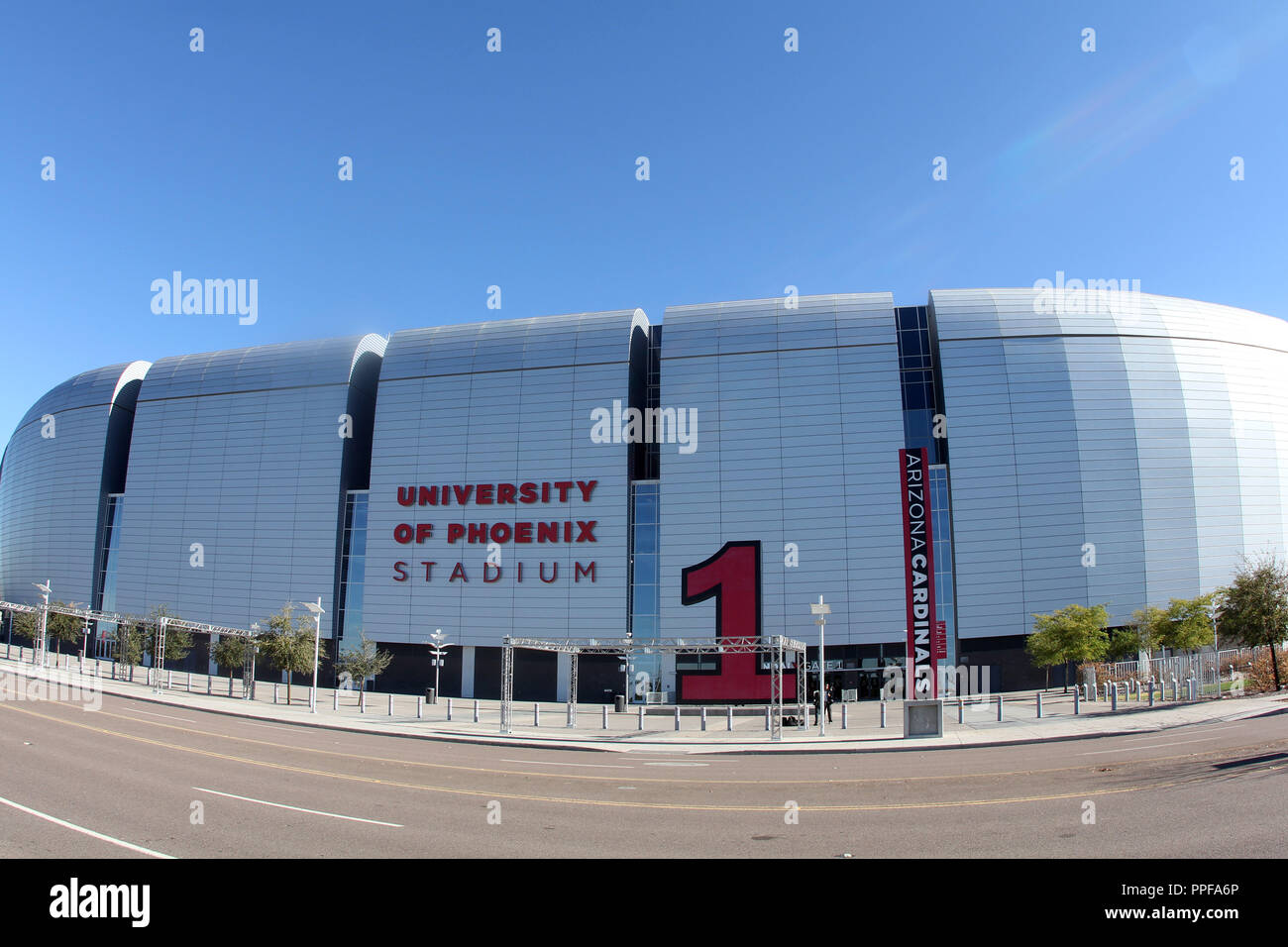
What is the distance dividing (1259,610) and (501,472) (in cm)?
4774

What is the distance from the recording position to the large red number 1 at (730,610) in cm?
4738

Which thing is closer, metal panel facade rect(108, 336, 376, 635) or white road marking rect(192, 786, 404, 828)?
white road marking rect(192, 786, 404, 828)

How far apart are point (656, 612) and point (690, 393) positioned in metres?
16.8

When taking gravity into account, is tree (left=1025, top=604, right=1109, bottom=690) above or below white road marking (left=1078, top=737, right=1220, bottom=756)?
above

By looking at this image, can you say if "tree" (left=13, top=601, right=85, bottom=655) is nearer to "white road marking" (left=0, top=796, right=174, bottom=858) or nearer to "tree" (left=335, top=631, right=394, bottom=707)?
"tree" (left=335, top=631, right=394, bottom=707)

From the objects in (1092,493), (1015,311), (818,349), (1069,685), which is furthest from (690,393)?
(1069,685)

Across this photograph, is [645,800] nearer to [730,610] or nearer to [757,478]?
[730,610]

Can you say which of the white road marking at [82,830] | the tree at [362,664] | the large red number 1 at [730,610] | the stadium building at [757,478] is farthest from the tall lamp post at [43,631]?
the white road marking at [82,830]

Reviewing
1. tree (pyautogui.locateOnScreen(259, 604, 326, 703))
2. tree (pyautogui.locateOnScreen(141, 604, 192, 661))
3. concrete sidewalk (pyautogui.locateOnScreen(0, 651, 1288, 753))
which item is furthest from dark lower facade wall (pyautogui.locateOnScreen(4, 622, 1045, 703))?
tree (pyautogui.locateOnScreen(259, 604, 326, 703))

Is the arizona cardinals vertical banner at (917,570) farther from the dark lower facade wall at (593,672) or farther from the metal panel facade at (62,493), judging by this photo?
the metal panel facade at (62,493)

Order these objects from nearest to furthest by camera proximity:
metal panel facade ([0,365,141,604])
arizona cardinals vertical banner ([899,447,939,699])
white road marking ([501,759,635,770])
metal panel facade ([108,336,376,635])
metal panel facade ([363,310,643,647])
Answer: white road marking ([501,759,635,770]), arizona cardinals vertical banner ([899,447,939,699]), metal panel facade ([363,310,643,647]), metal panel facade ([108,336,376,635]), metal panel facade ([0,365,141,604])

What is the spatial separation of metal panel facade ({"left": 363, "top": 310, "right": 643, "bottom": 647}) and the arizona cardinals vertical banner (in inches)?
788

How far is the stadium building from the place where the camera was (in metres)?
48.9

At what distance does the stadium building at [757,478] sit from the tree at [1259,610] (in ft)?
36.5
